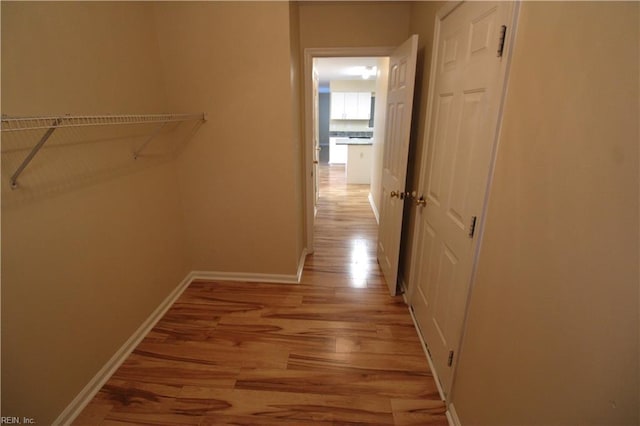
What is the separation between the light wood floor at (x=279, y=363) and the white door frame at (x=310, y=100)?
665 millimetres

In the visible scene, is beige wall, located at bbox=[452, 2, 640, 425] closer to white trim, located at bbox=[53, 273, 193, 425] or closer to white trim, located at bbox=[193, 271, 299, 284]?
white trim, located at bbox=[193, 271, 299, 284]

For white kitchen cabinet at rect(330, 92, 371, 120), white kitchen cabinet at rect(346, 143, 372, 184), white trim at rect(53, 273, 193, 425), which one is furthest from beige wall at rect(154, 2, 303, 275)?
white kitchen cabinet at rect(330, 92, 371, 120)

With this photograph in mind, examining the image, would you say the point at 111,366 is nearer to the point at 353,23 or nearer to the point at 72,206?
the point at 72,206

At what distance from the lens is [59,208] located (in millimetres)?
1426

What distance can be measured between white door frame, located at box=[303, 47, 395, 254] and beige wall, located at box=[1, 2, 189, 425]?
1265 mm

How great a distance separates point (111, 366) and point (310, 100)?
260 cm

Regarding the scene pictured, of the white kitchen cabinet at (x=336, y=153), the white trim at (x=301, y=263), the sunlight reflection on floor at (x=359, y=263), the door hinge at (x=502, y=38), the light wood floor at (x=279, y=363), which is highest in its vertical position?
the door hinge at (x=502, y=38)

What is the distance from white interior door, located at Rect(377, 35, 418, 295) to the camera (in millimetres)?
2107

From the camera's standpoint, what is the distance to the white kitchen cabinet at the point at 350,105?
8125 millimetres

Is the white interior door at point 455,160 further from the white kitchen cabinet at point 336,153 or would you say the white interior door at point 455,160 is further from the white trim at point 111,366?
the white kitchen cabinet at point 336,153

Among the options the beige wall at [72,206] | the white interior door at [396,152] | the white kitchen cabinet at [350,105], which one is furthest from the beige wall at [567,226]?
the white kitchen cabinet at [350,105]

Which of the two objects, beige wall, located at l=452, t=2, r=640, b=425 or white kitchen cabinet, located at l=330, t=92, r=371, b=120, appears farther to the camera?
white kitchen cabinet, located at l=330, t=92, r=371, b=120

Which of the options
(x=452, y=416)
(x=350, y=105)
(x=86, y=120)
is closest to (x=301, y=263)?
(x=452, y=416)

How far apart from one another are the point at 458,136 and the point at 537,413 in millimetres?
1201
